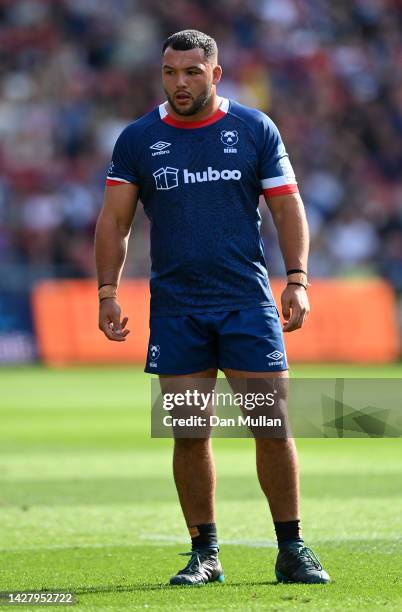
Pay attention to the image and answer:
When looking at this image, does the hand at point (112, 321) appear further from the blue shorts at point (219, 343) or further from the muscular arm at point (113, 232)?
the blue shorts at point (219, 343)

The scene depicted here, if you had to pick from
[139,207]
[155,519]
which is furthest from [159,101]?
[155,519]

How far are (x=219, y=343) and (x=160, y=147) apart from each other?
0.92 metres

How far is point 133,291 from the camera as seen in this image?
23953mm

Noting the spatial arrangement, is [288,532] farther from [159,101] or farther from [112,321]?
[159,101]

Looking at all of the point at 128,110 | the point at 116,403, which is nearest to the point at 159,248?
the point at 116,403

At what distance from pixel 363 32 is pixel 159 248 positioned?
23924 mm

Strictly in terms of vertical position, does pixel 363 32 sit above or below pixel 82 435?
above

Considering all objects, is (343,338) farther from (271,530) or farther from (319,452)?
(271,530)

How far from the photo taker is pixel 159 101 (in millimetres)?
25844

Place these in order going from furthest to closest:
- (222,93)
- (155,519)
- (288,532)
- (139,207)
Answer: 1. (222,93)
2. (139,207)
3. (155,519)
4. (288,532)

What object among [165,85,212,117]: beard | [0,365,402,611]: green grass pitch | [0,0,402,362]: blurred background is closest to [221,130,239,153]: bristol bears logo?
[165,85,212,117]: beard

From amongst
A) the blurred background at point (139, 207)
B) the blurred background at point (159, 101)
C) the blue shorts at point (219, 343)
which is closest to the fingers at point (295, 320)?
the blue shorts at point (219, 343)

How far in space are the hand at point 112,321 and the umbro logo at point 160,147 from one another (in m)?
0.70

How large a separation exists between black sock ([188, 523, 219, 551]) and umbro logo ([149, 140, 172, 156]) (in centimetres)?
169
